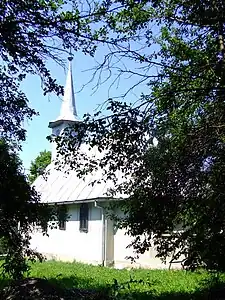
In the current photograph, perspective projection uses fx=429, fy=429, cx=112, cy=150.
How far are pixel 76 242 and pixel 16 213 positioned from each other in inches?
568

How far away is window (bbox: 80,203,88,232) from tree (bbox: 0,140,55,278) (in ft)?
42.4

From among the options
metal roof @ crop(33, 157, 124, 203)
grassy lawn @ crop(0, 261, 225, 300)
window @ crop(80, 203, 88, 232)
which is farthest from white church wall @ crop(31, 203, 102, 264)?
grassy lawn @ crop(0, 261, 225, 300)

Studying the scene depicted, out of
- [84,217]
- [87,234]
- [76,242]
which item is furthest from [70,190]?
[87,234]

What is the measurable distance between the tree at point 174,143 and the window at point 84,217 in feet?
45.1

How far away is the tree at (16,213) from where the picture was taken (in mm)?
7969

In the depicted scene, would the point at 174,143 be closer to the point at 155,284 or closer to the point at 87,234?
the point at 155,284

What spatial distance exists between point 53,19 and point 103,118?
1570 mm

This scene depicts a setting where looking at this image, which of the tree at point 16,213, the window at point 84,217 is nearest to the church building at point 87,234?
the window at point 84,217

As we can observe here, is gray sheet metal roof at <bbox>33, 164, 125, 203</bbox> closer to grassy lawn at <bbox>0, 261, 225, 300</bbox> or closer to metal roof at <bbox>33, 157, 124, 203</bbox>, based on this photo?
metal roof at <bbox>33, 157, 124, 203</bbox>

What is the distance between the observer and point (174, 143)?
7.36 m

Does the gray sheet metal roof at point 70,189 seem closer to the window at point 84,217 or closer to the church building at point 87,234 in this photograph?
the church building at point 87,234

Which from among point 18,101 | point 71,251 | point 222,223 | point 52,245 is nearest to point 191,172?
point 222,223

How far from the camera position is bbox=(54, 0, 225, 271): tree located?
652 centimetres

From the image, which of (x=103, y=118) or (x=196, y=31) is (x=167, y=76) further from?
(x=103, y=118)
